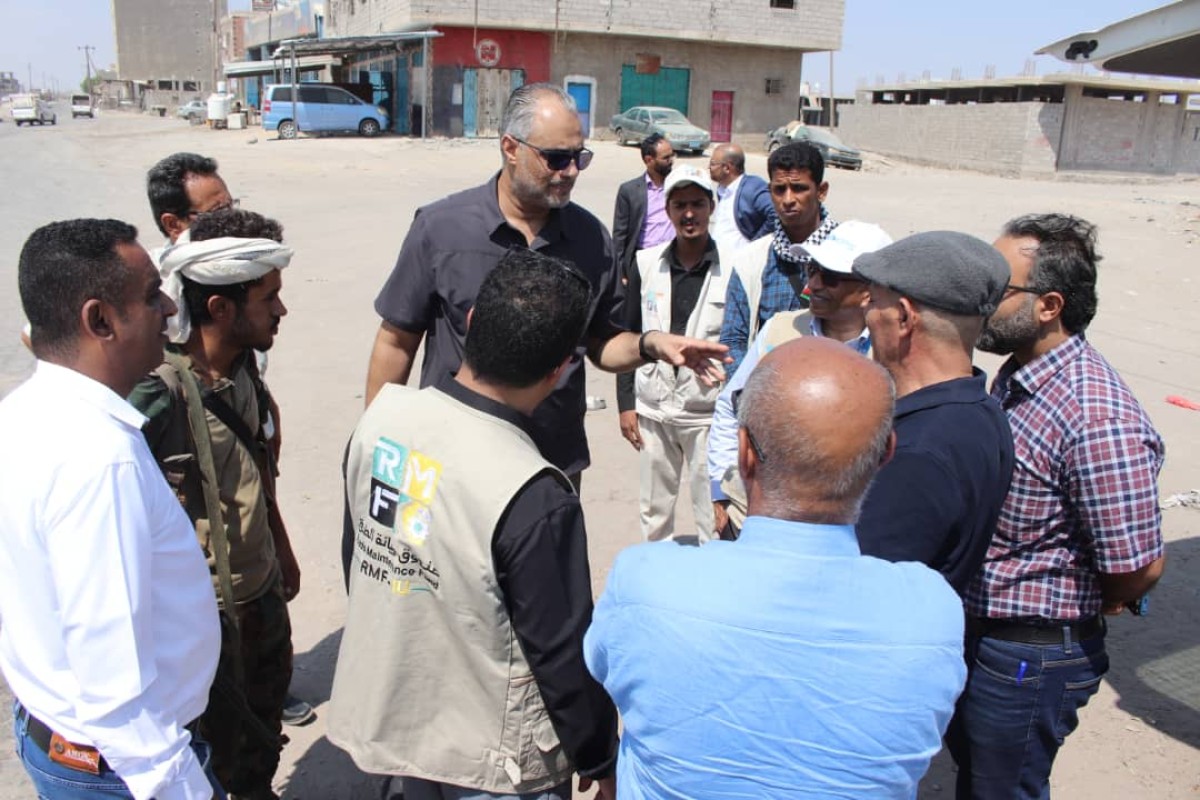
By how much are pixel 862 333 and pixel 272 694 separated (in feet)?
7.73

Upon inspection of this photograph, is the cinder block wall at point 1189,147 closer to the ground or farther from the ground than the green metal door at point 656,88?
closer to the ground

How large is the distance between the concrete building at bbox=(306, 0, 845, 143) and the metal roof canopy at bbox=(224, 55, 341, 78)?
449cm

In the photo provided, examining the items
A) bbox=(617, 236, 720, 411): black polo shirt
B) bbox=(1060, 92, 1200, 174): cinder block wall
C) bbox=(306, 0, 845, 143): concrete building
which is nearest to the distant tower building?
bbox=(306, 0, 845, 143): concrete building

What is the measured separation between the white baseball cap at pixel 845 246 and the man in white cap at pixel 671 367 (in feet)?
4.15

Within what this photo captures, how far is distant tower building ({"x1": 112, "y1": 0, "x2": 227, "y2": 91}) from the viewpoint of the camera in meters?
80.8

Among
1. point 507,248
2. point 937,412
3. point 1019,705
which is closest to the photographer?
point 937,412

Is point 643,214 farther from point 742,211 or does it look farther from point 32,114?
point 32,114

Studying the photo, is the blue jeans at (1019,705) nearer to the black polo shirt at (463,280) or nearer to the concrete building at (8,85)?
the black polo shirt at (463,280)

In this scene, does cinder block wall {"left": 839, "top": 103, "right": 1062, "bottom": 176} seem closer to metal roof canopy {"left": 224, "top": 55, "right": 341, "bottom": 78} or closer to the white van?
metal roof canopy {"left": 224, "top": 55, "right": 341, "bottom": 78}

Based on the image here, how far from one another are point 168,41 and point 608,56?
219 ft

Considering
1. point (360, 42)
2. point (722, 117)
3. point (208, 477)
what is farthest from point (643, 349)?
point (722, 117)

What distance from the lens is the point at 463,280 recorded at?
3049 mm

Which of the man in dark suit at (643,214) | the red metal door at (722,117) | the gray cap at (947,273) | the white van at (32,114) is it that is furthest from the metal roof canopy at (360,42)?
the gray cap at (947,273)

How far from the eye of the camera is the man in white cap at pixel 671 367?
13.8 ft
